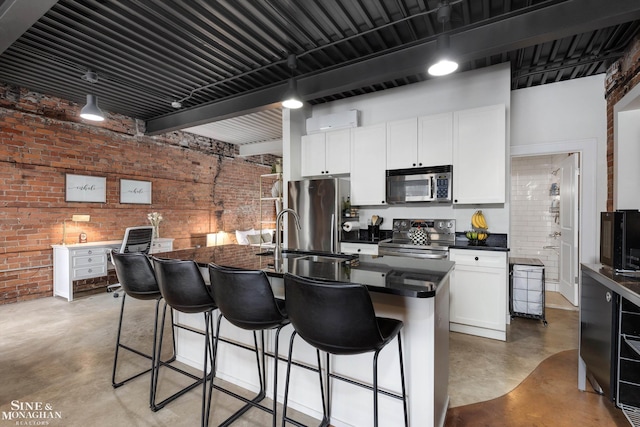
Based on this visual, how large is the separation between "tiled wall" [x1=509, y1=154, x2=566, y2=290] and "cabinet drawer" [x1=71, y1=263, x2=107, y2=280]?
6599 millimetres

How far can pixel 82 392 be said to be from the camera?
2203 mm

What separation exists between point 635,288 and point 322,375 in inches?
69.3

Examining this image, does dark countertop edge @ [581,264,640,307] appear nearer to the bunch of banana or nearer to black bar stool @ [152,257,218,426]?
the bunch of banana

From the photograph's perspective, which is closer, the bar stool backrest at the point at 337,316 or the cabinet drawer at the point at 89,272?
the bar stool backrest at the point at 337,316

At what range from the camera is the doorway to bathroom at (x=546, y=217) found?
4.44 meters

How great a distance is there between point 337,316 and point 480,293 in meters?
2.52

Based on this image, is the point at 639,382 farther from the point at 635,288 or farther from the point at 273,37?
the point at 273,37

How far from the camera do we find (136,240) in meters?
4.64

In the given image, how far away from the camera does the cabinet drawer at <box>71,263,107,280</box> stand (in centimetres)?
441

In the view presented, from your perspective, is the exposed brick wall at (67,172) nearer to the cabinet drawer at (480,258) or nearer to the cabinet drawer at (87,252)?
the cabinet drawer at (87,252)

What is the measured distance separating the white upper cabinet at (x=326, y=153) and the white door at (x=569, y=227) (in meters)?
3.00

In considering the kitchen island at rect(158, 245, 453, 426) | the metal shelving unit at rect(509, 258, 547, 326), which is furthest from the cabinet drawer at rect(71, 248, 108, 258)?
the metal shelving unit at rect(509, 258, 547, 326)

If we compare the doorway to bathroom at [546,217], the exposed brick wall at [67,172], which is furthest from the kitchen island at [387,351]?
the exposed brick wall at [67,172]

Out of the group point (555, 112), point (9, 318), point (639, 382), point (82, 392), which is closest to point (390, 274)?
point (639, 382)
